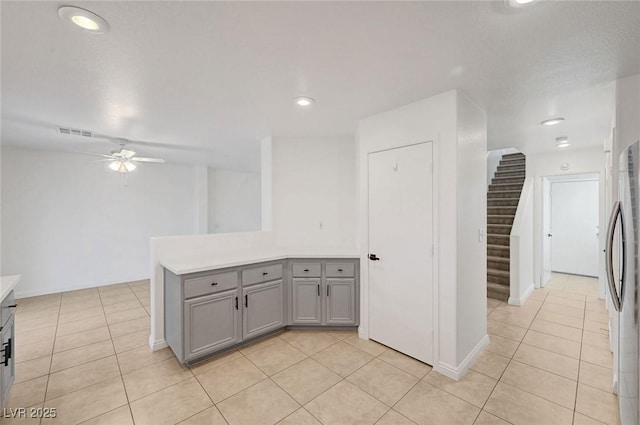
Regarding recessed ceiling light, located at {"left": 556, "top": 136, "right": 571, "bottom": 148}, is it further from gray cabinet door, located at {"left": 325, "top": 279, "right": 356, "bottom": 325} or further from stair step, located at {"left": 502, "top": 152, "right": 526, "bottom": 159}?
gray cabinet door, located at {"left": 325, "top": 279, "right": 356, "bottom": 325}

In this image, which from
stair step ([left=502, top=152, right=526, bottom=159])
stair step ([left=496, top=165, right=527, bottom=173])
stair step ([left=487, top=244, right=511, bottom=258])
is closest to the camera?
stair step ([left=487, top=244, right=511, bottom=258])

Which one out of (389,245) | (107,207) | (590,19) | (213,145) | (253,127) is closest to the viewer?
(590,19)

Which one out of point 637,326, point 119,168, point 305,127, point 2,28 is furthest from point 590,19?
point 119,168

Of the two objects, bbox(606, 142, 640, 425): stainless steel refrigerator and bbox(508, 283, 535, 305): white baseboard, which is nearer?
bbox(606, 142, 640, 425): stainless steel refrigerator

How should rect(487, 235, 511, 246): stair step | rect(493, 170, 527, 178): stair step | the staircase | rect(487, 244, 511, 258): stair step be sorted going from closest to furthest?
the staircase → rect(487, 244, 511, 258): stair step → rect(487, 235, 511, 246): stair step → rect(493, 170, 527, 178): stair step

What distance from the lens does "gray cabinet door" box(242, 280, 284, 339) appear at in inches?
109

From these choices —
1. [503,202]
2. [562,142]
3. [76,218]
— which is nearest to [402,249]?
[562,142]

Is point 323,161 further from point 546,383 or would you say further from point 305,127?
point 546,383

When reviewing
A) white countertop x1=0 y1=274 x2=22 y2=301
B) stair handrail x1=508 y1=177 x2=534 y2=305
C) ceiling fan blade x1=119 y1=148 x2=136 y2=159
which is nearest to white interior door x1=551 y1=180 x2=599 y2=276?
stair handrail x1=508 y1=177 x2=534 y2=305

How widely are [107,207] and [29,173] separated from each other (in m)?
1.15

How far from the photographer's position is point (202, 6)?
52.2 inches

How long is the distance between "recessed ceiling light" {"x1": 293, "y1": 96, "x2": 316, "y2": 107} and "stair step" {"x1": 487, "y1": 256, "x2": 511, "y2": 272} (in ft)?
13.2
